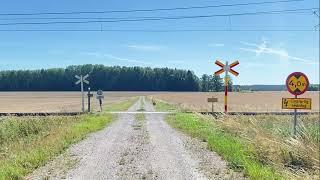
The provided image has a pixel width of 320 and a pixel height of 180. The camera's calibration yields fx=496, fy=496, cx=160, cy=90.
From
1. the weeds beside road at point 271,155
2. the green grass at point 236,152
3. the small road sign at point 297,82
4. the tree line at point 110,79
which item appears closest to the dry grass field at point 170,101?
the green grass at point 236,152

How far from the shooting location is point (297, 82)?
15.2 m

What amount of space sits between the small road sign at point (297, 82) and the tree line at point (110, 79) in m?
153

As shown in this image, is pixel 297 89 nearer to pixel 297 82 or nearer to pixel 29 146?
pixel 297 82

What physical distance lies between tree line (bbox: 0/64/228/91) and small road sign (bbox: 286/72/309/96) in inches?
6043

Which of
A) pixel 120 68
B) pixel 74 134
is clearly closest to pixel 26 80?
pixel 120 68

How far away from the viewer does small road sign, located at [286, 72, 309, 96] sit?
49.2 ft

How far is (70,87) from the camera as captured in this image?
550 ft

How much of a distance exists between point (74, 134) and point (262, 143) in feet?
24.4

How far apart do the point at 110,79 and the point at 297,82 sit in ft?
533

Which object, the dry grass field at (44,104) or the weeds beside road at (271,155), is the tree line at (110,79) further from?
the weeds beside road at (271,155)

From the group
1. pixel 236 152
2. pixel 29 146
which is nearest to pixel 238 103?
pixel 29 146

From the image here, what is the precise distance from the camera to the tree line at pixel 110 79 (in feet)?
560

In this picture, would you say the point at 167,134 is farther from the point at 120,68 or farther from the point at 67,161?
the point at 120,68

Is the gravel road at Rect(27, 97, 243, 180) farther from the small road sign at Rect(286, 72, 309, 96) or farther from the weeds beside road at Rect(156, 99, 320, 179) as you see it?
the small road sign at Rect(286, 72, 309, 96)
